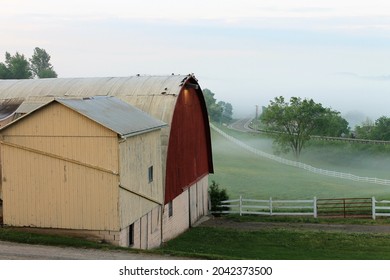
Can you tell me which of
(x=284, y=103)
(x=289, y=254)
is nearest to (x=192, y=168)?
(x=289, y=254)

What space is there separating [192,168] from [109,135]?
13.2 m

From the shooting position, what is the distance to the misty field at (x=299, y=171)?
44.3 meters

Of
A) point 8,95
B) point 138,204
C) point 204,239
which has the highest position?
point 8,95

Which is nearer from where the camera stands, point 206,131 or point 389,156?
point 206,131

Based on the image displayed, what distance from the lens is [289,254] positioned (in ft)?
67.7

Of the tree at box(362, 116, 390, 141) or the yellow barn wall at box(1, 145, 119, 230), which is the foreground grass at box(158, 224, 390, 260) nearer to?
the yellow barn wall at box(1, 145, 119, 230)

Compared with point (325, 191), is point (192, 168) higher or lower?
higher

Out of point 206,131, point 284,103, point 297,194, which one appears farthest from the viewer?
point 284,103

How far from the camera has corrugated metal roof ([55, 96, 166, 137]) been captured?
56.9 feet

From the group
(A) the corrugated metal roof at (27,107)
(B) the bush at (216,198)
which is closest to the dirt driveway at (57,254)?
(A) the corrugated metal roof at (27,107)

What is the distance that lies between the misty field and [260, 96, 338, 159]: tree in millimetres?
3981

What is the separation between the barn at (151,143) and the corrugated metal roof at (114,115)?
242mm
